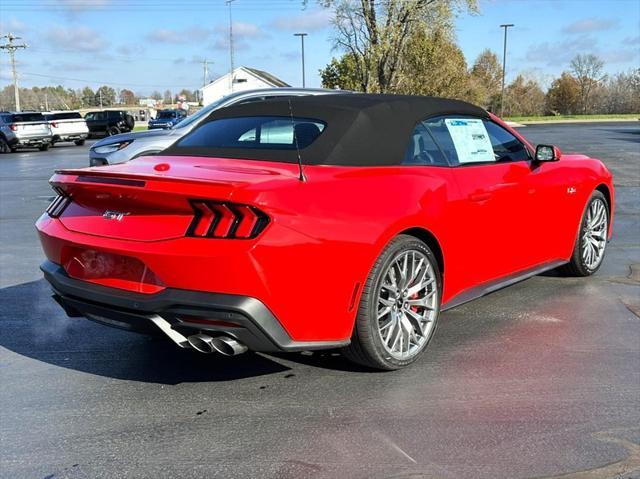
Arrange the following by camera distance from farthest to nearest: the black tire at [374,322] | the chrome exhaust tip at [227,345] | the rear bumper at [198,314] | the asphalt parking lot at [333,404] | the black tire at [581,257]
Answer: the black tire at [581,257] < the black tire at [374,322] < the chrome exhaust tip at [227,345] < the rear bumper at [198,314] < the asphalt parking lot at [333,404]

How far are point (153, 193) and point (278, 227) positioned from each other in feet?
2.07

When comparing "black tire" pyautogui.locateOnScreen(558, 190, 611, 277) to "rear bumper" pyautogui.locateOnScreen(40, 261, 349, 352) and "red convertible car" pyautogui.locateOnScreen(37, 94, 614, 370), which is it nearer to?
"red convertible car" pyautogui.locateOnScreen(37, 94, 614, 370)

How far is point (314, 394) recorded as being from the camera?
11.4 ft

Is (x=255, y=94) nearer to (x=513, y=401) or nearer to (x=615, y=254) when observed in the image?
(x=615, y=254)

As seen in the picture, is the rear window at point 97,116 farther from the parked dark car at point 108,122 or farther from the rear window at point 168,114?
the rear window at point 168,114

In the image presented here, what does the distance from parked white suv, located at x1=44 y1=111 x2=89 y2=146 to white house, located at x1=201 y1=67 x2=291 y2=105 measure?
45.5 m

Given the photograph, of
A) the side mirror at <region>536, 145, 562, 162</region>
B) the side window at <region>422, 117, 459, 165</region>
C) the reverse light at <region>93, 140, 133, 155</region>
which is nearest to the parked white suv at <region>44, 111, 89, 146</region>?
the reverse light at <region>93, 140, 133, 155</region>

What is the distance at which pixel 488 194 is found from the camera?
430cm

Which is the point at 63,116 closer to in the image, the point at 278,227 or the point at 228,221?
the point at 228,221

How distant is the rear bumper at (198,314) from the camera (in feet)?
9.64

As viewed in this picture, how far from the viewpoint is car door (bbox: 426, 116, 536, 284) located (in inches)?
164

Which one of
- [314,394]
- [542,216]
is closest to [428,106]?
[542,216]

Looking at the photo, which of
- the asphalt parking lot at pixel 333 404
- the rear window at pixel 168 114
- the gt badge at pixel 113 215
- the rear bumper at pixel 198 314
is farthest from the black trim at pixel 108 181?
the rear window at pixel 168 114

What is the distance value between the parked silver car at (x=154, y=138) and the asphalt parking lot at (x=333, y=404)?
4553 millimetres
